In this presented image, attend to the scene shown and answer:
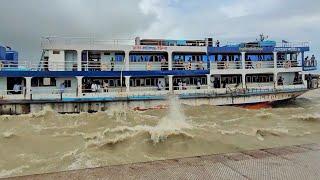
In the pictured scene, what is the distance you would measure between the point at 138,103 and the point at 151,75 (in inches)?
117

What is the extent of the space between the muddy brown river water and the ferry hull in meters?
0.59

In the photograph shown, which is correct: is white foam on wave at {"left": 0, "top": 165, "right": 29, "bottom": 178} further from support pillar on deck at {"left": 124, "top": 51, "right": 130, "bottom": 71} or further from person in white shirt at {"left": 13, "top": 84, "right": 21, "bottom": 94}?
support pillar on deck at {"left": 124, "top": 51, "right": 130, "bottom": 71}

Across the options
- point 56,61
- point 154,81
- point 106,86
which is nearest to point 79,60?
point 56,61

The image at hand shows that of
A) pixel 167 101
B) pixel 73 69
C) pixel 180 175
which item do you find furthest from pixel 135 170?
pixel 73 69

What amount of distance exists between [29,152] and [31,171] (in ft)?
9.07

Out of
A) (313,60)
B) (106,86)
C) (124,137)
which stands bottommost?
(124,137)

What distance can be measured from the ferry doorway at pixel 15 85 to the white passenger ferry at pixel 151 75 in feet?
0.20

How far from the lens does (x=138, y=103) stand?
24453 millimetres

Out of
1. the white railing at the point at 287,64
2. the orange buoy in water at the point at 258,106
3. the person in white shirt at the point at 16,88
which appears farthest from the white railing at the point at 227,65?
the person in white shirt at the point at 16,88

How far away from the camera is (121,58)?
2723 cm

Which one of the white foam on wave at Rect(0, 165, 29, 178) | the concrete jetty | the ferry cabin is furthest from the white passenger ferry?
the concrete jetty

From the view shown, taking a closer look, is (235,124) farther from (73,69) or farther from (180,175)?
(180,175)

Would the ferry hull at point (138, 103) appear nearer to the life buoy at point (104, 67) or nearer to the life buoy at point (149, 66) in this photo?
the life buoy at point (149, 66)

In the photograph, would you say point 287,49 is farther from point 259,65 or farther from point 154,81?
point 154,81
